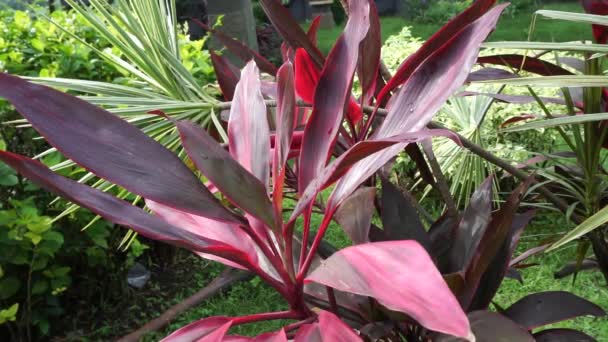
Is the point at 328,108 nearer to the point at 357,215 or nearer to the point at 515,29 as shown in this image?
the point at 357,215

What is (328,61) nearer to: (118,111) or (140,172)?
(140,172)

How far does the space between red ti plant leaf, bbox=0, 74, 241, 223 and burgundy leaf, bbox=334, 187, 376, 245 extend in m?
0.20

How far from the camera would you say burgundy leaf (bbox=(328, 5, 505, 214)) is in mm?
752

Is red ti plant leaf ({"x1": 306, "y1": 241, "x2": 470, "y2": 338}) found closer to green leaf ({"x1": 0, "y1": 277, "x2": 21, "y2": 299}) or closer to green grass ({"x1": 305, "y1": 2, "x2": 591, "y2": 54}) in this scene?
green leaf ({"x1": 0, "y1": 277, "x2": 21, "y2": 299})

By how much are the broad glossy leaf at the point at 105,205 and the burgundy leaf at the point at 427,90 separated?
0.58 ft

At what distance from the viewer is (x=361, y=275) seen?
66 centimetres

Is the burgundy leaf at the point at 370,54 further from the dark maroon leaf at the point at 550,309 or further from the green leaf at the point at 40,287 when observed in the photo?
the green leaf at the point at 40,287

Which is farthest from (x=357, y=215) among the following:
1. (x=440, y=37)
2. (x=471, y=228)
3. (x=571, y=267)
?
(x=571, y=267)

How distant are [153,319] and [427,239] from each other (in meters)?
2.16

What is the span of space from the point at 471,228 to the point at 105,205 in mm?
497

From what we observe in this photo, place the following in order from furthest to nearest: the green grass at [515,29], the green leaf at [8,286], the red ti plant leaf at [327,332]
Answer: the green grass at [515,29]
the green leaf at [8,286]
the red ti plant leaf at [327,332]

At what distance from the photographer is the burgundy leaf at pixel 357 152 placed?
63cm

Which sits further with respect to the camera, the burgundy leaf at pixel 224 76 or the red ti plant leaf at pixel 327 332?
the burgundy leaf at pixel 224 76

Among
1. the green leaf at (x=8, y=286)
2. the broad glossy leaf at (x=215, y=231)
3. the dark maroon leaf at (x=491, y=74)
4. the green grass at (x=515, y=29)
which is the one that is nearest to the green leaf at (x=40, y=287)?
the green leaf at (x=8, y=286)
